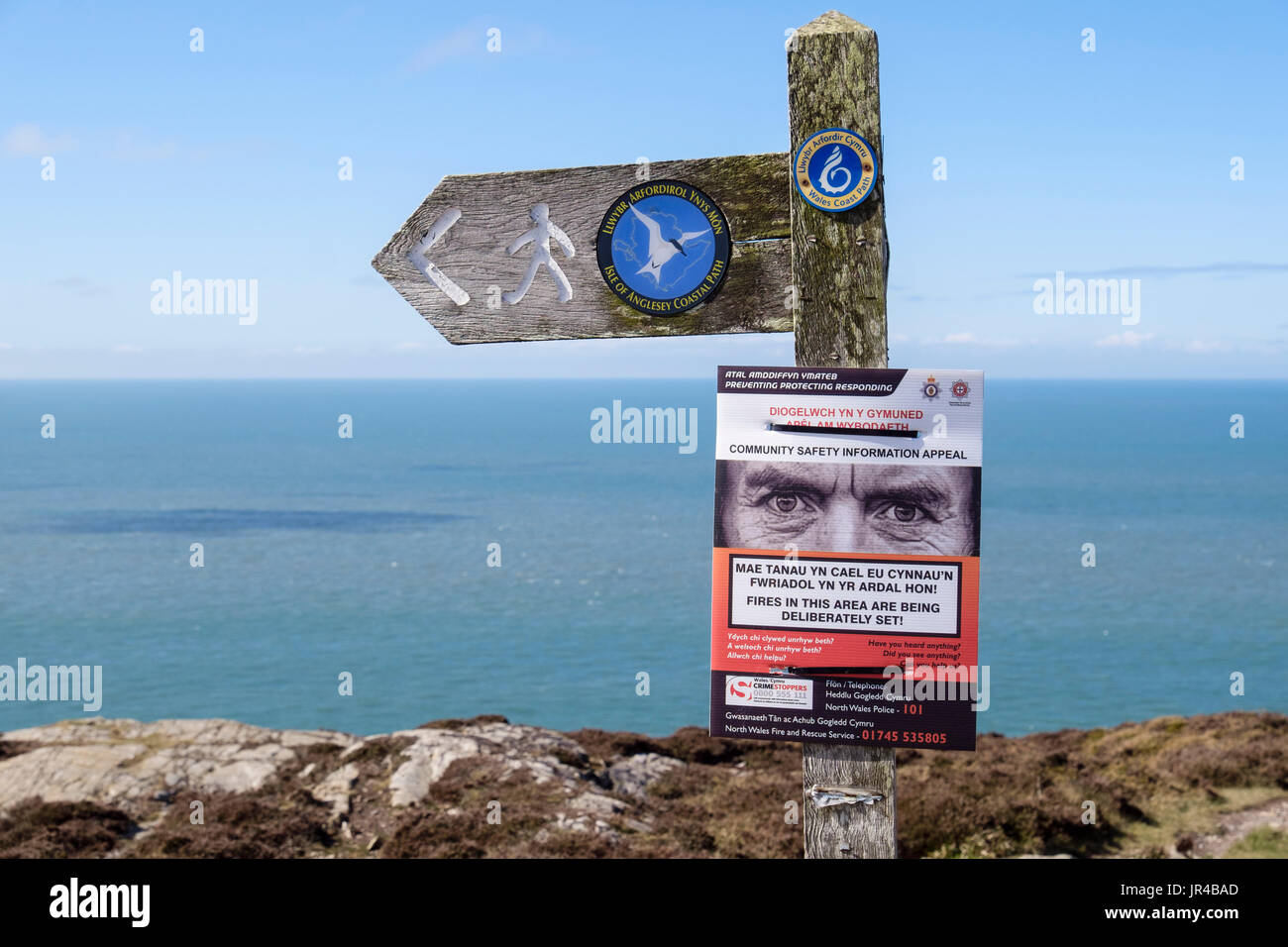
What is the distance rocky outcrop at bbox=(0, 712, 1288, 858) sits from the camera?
1063 centimetres

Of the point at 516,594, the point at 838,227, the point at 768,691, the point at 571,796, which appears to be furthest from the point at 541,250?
the point at 516,594

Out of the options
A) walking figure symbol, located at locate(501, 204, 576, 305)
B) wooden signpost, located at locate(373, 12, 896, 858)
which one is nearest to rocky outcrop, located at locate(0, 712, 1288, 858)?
wooden signpost, located at locate(373, 12, 896, 858)

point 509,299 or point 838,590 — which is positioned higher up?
point 509,299

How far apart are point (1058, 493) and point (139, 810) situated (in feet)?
403

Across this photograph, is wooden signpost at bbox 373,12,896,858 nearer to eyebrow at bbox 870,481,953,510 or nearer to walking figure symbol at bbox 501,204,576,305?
walking figure symbol at bbox 501,204,576,305

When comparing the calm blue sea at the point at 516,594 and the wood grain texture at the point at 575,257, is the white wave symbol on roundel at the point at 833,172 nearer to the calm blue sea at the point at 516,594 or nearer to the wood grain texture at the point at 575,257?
the wood grain texture at the point at 575,257

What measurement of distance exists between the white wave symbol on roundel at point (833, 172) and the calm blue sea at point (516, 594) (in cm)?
4239

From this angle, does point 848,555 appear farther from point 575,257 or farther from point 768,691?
point 575,257

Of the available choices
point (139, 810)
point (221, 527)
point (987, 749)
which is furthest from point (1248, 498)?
point (139, 810)

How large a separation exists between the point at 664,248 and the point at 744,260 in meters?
0.33

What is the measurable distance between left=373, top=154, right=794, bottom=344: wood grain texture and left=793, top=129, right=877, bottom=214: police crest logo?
150mm

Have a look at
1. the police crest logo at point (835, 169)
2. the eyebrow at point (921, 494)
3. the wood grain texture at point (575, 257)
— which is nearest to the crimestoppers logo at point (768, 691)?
the eyebrow at point (921, 494)

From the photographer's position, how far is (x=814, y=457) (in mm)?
3949
